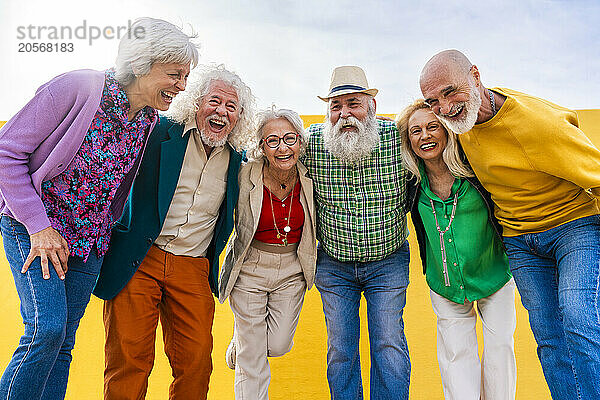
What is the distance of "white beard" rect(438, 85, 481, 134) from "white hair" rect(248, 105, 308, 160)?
2.74 feet

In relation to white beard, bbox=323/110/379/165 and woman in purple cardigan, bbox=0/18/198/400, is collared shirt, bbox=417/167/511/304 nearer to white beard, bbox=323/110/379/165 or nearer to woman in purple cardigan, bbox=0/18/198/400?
white beard, bbox=323/110/379/165

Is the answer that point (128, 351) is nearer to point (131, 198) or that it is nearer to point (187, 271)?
point (187, 271)

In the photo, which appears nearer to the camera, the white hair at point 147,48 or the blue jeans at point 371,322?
the white hair at point 147,48

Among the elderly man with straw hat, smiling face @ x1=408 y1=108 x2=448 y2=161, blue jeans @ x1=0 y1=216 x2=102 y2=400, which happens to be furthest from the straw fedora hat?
blue jeans @ x1=0 y1=216 x2=102 y2=400

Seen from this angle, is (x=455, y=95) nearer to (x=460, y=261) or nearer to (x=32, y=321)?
(x=460, y=261)

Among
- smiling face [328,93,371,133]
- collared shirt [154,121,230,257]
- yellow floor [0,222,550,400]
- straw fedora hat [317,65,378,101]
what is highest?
straw fedora hat [317,65,378,101]

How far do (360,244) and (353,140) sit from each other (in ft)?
1.78

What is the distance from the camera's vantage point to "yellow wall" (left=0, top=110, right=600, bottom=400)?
417 centimetres

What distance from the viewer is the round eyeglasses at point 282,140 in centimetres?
287

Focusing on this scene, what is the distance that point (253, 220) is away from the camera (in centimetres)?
287

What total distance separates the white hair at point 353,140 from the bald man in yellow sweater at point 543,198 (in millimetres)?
419

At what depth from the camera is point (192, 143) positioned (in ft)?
9.04

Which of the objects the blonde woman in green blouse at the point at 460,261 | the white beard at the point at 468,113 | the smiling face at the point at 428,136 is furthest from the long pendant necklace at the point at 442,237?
the white beard at the point at 468,113

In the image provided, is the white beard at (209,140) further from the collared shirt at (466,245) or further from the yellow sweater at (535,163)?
the yellow sweater at (535,163)
